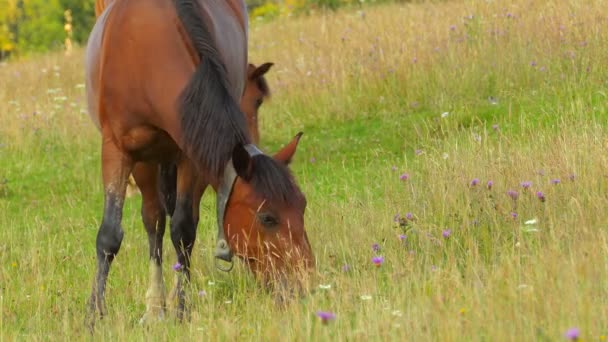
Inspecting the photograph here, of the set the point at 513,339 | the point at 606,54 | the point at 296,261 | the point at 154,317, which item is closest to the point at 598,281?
the point at 513,339

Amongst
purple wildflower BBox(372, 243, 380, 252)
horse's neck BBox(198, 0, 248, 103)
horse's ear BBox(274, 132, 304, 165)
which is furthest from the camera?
horse's neck BBox(198, 0, 248, 103)

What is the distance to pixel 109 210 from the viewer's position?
5.82 m

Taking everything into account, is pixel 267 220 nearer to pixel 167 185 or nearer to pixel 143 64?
pixel 143 64

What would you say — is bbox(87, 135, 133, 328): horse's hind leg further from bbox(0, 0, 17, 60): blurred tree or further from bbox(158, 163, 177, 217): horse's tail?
bbox(0, 0, 17, 60): blurred tree

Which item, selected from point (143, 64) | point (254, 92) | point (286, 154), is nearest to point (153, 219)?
point (143, 64)

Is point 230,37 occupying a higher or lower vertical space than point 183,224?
higher

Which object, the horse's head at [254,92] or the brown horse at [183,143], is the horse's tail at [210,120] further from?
the horse's head at [254,92]

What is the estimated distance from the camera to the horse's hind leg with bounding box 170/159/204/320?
597 cm

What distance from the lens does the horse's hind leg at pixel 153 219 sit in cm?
626

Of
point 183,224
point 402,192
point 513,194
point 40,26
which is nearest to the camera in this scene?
point 513,194

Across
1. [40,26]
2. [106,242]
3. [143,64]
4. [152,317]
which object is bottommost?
[40,26]

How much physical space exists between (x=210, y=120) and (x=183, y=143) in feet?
0.88

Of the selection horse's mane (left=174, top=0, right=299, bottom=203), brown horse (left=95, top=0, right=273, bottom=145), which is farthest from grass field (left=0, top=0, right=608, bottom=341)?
brown horse (left=95, top=0, right=273, bottom=145)

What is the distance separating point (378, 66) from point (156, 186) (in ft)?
18.6
